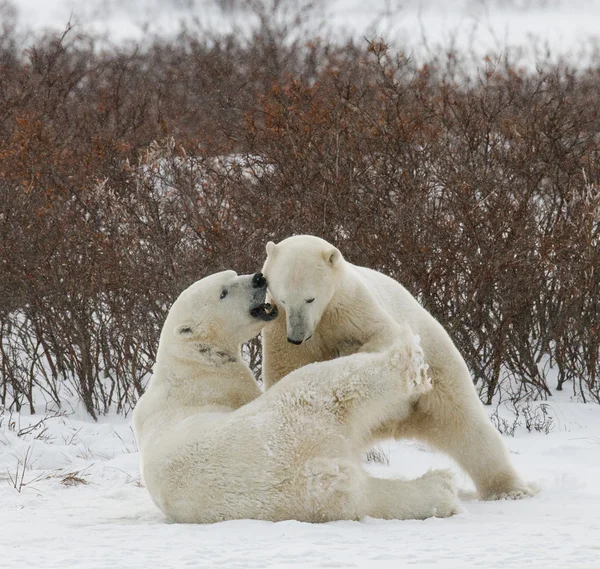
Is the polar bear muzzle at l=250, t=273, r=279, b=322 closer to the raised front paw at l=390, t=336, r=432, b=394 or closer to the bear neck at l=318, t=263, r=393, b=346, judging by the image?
the bear neck at l=318, t=263, r=393, b=346

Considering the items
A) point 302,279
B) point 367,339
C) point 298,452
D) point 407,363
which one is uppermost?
point 302,279

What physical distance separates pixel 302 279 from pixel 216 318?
1.21 feet

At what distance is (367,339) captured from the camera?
11.2 feet

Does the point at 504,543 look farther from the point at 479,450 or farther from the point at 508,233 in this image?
the point at 508,233

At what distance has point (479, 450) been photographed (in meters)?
3.66

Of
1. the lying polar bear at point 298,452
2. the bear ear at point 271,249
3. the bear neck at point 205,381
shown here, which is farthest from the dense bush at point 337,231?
the lying polar bear at point 298,452

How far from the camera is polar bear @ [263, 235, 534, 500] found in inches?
137

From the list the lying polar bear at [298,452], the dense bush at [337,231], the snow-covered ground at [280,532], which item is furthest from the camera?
the dense bush at [337,231]

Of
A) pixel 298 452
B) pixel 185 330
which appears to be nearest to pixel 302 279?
pixel 185 330

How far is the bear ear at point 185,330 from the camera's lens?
3510mm

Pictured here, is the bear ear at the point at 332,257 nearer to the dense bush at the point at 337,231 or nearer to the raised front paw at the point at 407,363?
the raised front paw at the point at 407,363

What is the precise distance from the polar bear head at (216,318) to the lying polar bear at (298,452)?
26 cm

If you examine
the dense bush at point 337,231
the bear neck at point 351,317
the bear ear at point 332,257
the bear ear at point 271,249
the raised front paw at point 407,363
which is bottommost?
the raised front paw at point 407,363

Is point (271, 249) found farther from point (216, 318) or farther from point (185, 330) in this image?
point (185, 330)
